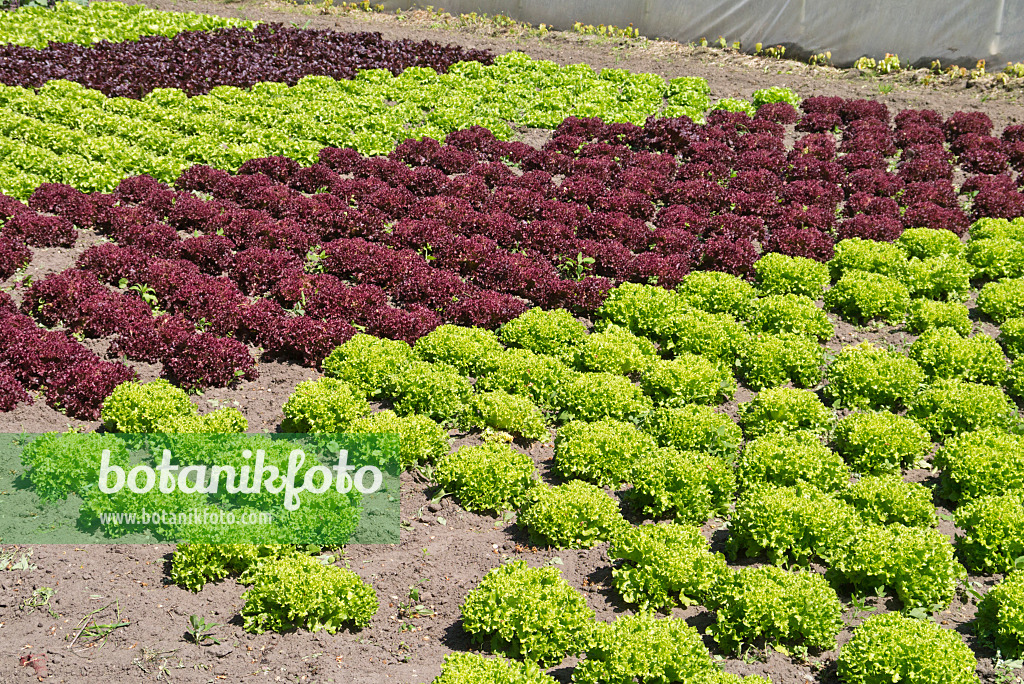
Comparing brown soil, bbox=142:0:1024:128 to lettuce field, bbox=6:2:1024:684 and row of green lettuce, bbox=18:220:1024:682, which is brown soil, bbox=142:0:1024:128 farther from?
row of green lettuce, bbox=18:220:1024:682

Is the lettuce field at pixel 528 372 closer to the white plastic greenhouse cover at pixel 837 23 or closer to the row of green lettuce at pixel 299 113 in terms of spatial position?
the row of green lettuce at pixel 299 113

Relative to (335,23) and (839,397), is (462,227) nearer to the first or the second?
(839,397)

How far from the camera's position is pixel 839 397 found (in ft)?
35.5

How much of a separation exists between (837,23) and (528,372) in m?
18.2

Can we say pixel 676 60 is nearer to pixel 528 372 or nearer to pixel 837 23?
pixel 837 23

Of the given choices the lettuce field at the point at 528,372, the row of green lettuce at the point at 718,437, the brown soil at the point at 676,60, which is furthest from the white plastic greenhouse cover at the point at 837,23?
the row of green lettuce at the point at 718,437

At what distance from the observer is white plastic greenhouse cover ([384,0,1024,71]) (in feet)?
75.4

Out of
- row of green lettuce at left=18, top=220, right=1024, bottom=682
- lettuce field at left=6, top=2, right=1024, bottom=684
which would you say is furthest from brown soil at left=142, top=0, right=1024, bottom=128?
row of green lettuce at left=18, top=220, right=1024, bottom=682

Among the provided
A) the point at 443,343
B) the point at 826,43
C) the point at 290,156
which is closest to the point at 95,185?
the point at 290,156

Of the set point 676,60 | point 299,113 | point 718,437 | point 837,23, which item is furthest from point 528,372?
point 837,23

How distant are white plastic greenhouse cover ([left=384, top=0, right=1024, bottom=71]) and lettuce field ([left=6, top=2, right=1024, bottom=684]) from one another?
10.1 ft

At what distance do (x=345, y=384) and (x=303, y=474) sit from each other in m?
1.71

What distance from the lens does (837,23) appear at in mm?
24453

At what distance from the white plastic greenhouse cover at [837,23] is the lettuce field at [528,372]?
10.1ft
